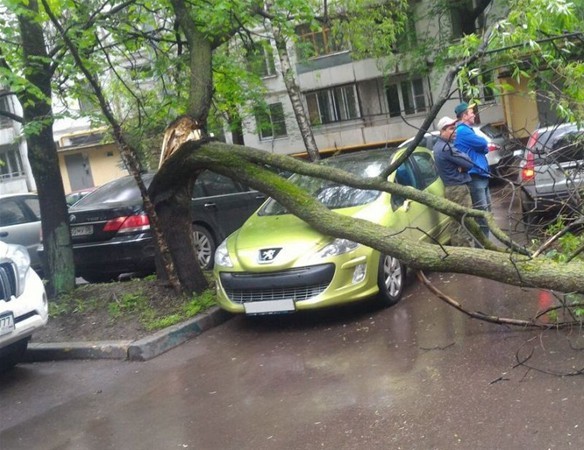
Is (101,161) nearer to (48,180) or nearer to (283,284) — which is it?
(48,180)

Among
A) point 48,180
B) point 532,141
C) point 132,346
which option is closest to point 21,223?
point 48,180

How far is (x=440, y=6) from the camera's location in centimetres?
2161

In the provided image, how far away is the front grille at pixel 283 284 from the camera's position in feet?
22.0

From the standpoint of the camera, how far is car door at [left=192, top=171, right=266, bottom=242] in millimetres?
10117

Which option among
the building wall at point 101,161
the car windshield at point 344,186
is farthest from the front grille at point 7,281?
the building wall at point 101,161

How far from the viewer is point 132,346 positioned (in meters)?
6.77

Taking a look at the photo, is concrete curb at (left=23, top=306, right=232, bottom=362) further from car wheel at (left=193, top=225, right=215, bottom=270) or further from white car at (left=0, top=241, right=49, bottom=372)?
car wheel at (left=193, top=225, right=215, bottom=270)

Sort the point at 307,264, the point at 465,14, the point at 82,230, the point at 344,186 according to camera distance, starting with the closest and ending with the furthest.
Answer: the point at 307,264
the point at 344,186
the point at 82,230
the point at 465,14

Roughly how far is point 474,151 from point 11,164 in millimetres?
40887

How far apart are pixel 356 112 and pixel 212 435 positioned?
1158 inches

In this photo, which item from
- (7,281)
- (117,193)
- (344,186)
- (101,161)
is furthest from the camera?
(101,161)

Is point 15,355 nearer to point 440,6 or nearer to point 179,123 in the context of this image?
point 179,123

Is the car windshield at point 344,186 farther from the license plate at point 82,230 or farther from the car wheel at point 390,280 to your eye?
the license plate at point 82,230

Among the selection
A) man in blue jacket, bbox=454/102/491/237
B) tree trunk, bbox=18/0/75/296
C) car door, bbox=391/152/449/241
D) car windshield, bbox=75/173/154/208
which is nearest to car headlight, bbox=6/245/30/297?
tree trunk, bbox=18/0/75/296
